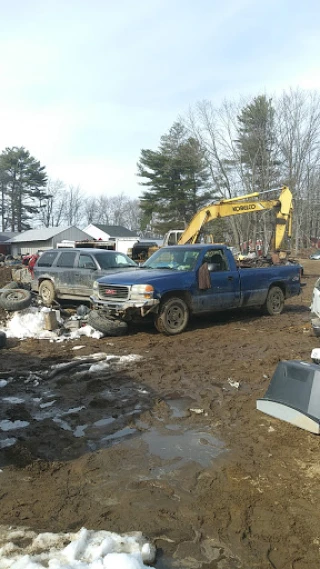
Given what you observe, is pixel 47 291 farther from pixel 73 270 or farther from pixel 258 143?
pixel 258 143

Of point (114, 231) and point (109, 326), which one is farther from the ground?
point (114, 231)

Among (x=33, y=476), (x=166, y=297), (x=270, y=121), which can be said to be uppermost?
(x=270, y=121)

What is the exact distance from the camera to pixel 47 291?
1284 cm

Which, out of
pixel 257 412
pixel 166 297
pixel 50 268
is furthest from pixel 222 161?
pixel 257 412

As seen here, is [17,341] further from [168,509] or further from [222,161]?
[222,161]

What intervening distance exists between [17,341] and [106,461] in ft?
19.0

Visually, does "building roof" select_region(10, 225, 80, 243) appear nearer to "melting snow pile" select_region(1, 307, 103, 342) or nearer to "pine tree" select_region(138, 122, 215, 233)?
"pine tree" select_region(138, 122, 215, 233)

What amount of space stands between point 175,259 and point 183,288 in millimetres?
1113

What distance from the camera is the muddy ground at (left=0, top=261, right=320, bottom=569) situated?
9.43ft

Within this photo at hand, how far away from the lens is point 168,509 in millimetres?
3148

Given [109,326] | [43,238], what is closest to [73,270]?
[109,326]

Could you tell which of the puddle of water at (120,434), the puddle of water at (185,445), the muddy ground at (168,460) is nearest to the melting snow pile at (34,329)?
the muddy ground at (168,460)

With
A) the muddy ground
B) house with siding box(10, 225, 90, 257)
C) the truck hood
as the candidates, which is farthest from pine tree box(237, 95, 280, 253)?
the muddy ground

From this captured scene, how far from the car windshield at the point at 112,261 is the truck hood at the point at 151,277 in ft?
7.64
